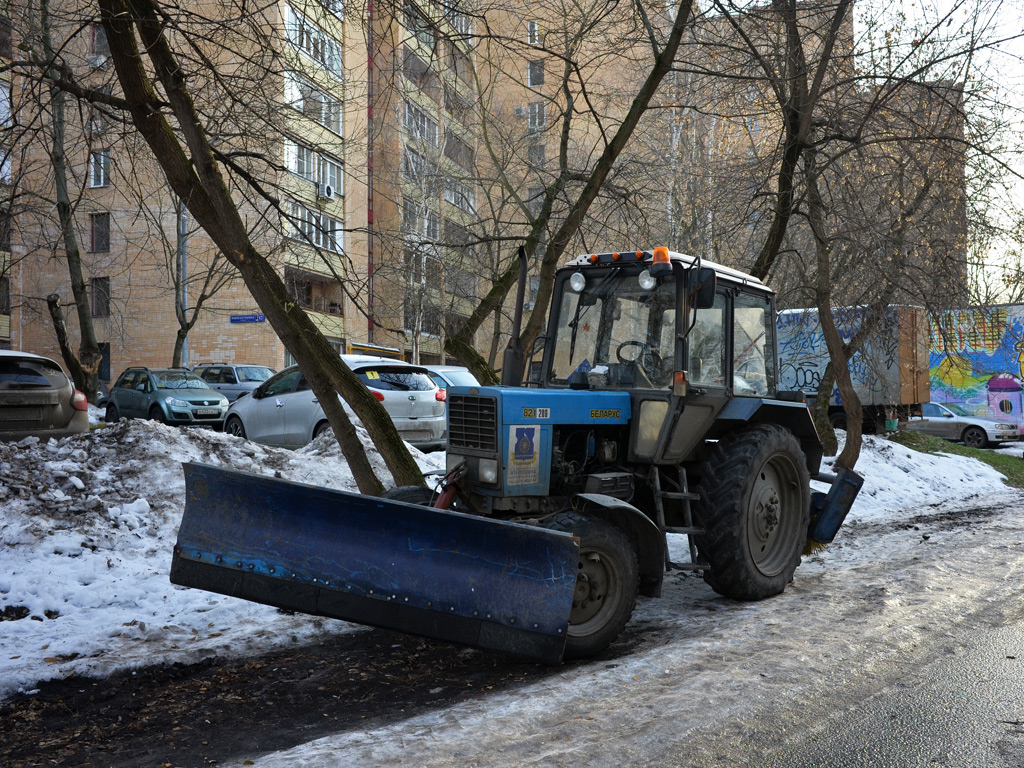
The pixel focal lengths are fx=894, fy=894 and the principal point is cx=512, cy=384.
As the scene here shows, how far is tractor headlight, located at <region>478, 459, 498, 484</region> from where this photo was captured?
18.7ft

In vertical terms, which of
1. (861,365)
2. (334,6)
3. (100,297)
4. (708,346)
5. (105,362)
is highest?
(334,6)

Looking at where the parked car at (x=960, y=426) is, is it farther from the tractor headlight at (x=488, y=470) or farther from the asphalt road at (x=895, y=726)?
the tractor headlight at (x=488, y=470)

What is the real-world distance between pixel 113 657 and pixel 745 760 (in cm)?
375

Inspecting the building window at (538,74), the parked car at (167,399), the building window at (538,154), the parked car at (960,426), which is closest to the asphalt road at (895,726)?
the building window at (538,74)

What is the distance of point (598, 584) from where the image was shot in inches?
208

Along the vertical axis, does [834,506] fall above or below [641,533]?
below

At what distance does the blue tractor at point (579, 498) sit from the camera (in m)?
4.80

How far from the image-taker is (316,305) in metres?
34.4

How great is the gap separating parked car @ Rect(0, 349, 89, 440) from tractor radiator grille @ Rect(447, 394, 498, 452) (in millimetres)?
6410

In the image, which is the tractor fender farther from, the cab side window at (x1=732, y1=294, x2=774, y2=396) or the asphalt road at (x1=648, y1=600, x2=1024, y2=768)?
the cab side window at (x1=732, y1=294, x2=774, y2=396)

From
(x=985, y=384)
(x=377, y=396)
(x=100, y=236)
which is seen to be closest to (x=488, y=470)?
(x=377, y=396)

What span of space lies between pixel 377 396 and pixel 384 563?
8196 mm

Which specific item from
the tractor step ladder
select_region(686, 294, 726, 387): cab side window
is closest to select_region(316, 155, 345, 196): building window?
select_region(686, 294, 726, 387): cab side window

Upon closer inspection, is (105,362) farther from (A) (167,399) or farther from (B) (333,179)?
(A) (167,399)
